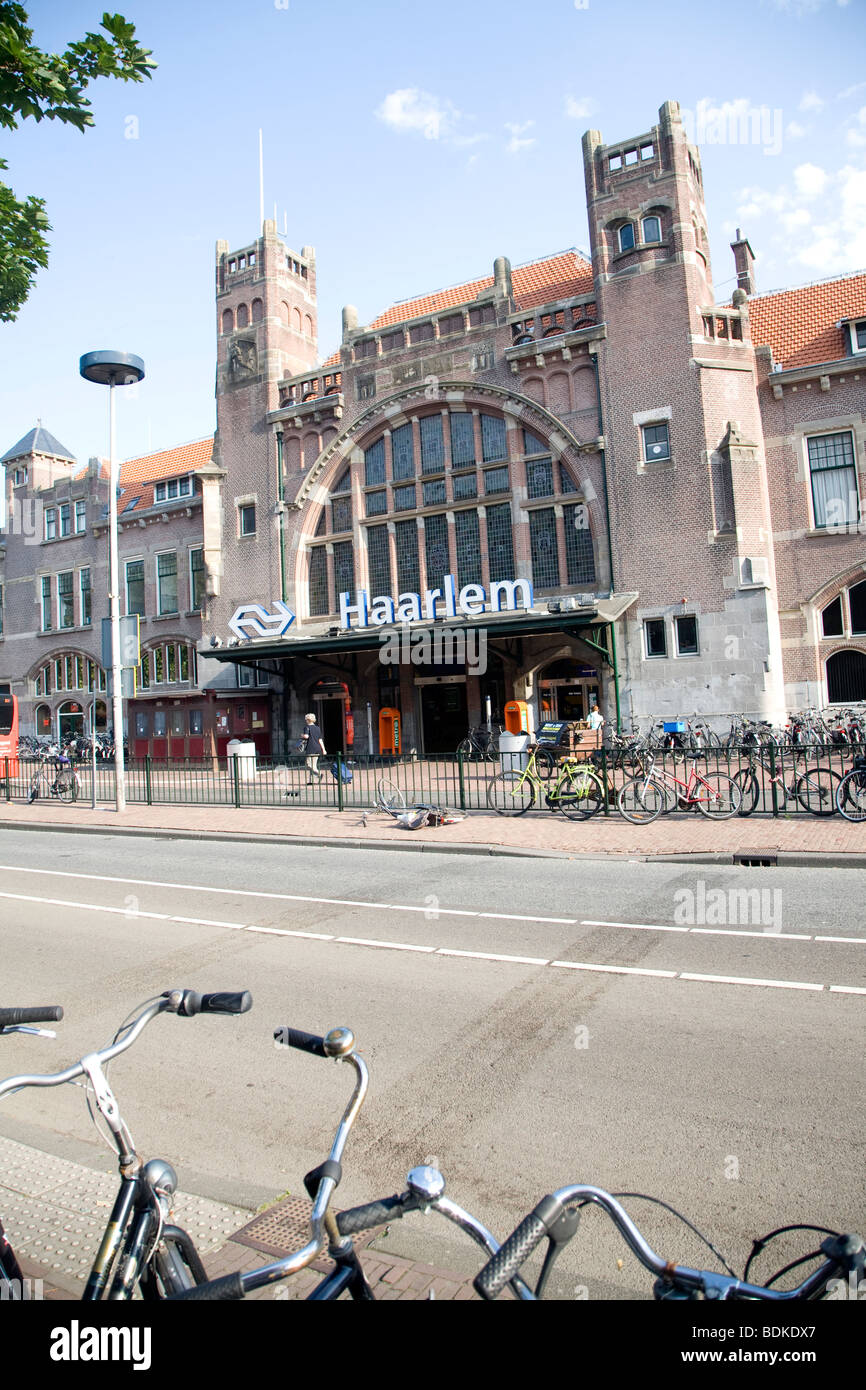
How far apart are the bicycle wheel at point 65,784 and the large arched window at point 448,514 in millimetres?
10491

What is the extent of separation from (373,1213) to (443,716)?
84.8ft

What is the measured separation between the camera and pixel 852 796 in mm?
13117

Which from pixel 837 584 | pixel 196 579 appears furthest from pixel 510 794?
pixel 196 579

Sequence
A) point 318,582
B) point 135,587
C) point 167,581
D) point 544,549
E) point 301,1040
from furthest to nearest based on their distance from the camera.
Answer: point 135,587, point 167,581, point 318,582, point 544,549, point 301,1040

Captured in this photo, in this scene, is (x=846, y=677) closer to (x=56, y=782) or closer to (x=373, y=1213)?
(x=56, y=782)

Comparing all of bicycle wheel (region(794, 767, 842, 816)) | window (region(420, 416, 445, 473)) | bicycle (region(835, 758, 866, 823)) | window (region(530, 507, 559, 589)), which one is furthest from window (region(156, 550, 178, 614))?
bicycle (region(835, 758, 866, 823))

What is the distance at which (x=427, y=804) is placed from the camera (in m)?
16.6

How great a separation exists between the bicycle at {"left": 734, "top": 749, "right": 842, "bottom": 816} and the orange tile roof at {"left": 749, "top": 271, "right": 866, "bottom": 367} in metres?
14.6

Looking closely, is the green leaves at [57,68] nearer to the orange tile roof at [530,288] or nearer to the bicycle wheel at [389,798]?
the bicycle wheel at [389,798]

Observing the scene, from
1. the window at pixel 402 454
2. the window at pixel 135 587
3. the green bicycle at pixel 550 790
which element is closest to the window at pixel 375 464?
the window at pixel 402 454

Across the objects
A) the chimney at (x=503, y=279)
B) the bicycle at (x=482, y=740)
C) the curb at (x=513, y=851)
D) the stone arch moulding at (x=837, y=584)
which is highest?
the chimney at (x=503, y=279)

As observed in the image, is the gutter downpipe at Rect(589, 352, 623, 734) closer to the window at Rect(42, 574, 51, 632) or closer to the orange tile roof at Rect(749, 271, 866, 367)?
the orange tile roof at Rect(749, 271, 866, 367)

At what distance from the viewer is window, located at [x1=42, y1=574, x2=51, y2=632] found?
40250 mm

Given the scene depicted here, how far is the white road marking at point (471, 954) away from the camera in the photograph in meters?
6.23
